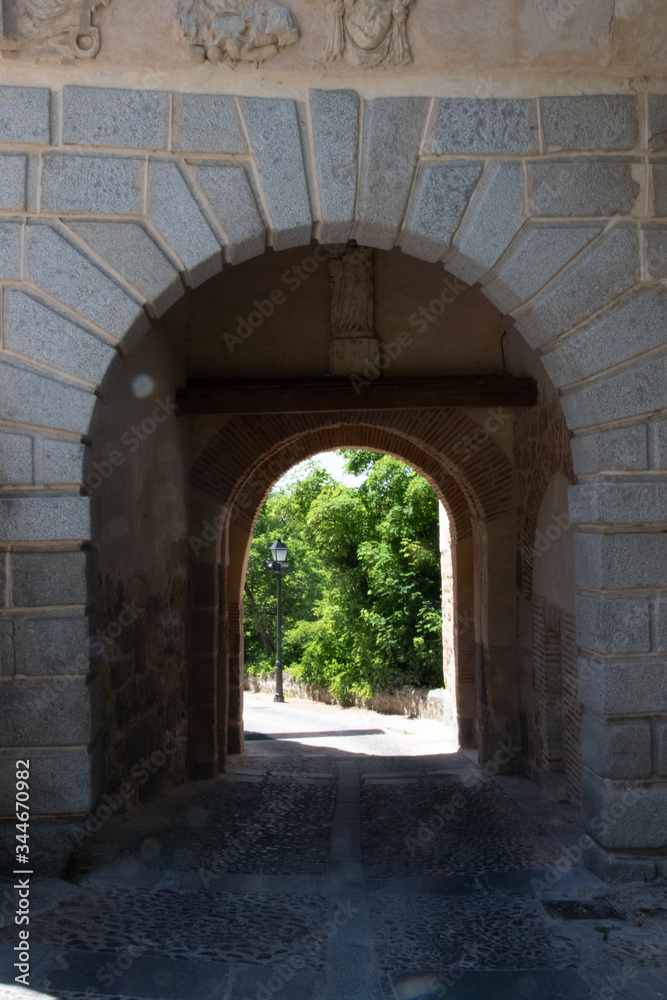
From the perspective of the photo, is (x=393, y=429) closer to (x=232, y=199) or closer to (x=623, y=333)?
(x=623, y=333)

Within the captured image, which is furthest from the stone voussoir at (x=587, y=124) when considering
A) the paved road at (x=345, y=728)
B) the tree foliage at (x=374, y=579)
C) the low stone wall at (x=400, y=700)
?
the tree foliage at (x=374, y=579)

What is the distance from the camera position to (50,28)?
3.67 metres

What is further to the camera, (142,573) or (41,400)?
(142,573)

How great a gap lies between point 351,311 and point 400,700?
32.2 ft

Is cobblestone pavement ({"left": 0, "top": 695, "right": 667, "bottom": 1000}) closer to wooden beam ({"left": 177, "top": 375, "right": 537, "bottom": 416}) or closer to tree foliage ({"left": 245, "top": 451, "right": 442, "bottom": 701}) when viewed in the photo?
wooden beam ({"left": 177, "top": 375, "right": 537, "bottom": 416})

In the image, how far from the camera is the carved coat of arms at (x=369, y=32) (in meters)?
3.75

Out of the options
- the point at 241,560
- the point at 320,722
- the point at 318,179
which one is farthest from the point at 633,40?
the point at 320,722

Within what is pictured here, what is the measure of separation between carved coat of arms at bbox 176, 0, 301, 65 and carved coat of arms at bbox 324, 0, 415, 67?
19 cm

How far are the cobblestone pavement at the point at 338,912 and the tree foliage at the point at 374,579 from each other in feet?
33.5

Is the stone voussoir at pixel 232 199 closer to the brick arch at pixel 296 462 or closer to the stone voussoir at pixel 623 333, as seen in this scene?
the stone voussoir at pixel 623 333

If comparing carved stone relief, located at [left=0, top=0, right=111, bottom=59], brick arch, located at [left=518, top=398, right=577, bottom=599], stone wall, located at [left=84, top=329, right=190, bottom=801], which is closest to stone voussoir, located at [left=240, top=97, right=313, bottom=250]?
carved stone relief, located at [left=0, top=0, right=111, bottom=59]

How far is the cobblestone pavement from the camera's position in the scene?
302 cm

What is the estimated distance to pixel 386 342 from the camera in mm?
7211

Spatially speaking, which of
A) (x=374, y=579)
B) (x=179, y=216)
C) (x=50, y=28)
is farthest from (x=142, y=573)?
(x=374, y=579)
